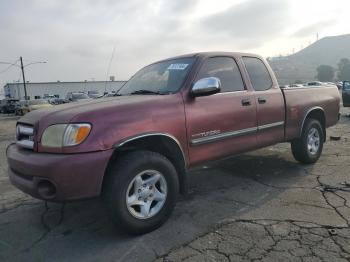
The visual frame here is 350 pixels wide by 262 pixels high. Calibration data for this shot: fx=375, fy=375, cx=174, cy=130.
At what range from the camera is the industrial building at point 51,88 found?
69725 mm

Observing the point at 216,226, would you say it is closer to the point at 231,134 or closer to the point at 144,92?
the point at 231,134

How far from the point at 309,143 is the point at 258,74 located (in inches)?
67.7

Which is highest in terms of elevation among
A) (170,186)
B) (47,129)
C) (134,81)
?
(134,81)

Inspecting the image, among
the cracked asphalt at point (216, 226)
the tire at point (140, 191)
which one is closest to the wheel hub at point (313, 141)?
the cracked asphalt at point (216, 226)

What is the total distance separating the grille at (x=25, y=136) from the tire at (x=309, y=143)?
429cm

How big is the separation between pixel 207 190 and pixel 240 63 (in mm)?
1846

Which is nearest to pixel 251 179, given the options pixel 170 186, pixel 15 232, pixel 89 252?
A: pixel 170 186

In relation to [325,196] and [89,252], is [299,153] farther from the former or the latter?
[89,252]

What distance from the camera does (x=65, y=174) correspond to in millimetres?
3307

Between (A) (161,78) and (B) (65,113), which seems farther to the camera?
(A) (161,78)

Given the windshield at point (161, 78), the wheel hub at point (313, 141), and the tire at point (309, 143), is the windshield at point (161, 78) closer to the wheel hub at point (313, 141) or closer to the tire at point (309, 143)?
the tire at point (309, 143)

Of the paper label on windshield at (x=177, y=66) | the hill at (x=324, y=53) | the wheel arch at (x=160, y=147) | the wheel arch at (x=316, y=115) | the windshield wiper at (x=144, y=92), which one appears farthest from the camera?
the hill at (x=324, y=53)

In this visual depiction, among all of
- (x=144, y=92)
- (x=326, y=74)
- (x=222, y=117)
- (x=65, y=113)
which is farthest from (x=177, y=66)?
(x=326, y=74)

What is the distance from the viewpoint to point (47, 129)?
11.7 feet
